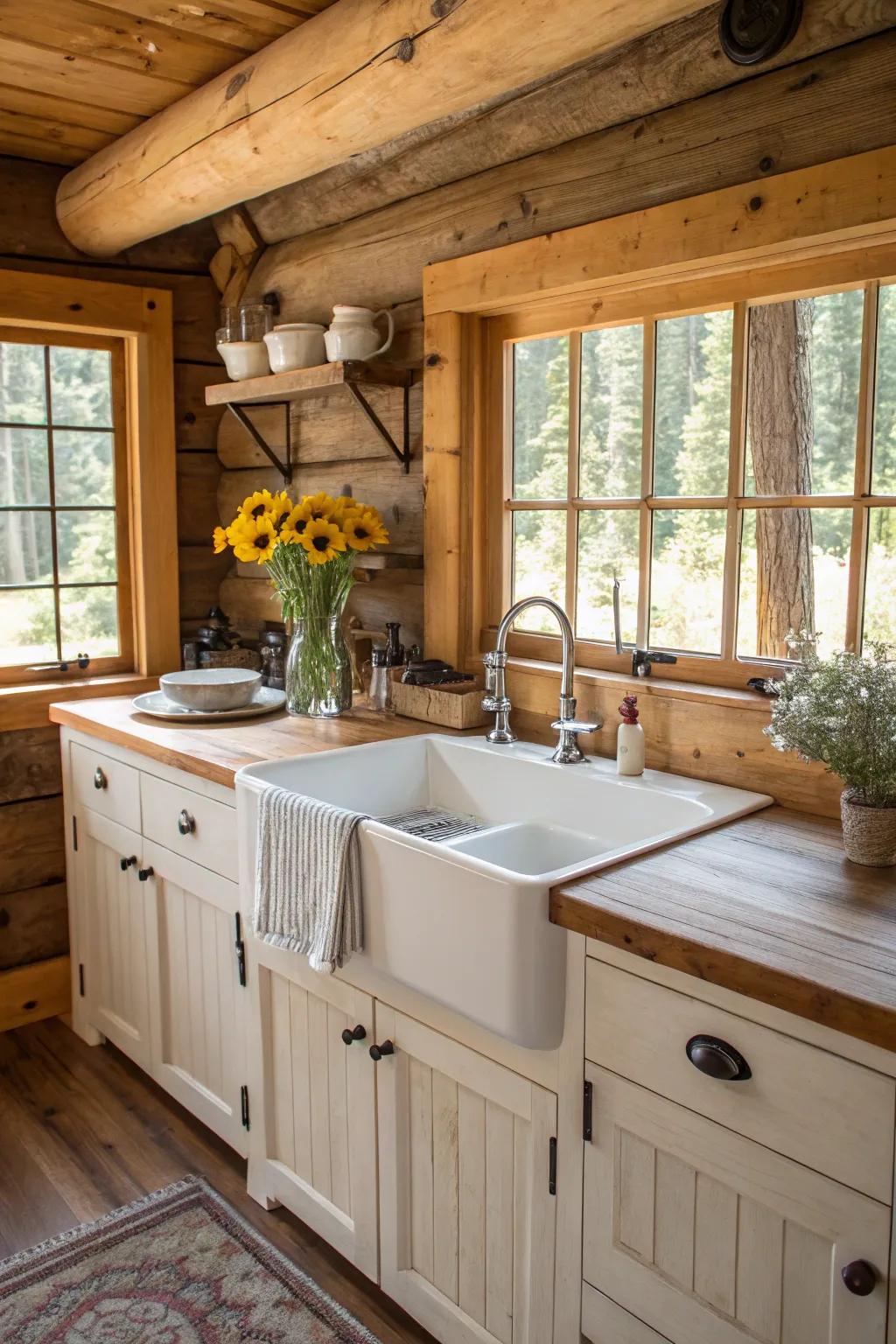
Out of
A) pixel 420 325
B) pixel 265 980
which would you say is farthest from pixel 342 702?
pixel 420 325

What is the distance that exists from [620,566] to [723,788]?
0.54 meters

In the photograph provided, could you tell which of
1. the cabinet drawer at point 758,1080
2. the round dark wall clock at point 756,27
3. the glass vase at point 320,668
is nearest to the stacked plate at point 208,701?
the glass vase at point 320,668

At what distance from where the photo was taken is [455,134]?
2287 millimetres

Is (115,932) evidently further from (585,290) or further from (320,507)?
(585,290)

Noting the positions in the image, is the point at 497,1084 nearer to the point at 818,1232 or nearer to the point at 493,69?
the point at 818,1232

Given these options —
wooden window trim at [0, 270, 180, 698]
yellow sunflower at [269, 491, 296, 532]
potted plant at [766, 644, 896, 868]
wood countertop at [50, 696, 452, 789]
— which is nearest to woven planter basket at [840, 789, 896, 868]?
potted plant at [766, 644, 896, 868]

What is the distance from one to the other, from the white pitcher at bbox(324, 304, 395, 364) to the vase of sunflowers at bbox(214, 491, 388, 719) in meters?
0.36

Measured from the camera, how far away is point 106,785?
2645mm

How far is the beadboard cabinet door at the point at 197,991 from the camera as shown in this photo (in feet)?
7.33

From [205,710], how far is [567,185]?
4.69 feet

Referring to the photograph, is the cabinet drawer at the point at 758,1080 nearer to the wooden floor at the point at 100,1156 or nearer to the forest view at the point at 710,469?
the forest view at the point at 710,469

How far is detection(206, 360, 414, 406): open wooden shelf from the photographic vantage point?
8.08 feet

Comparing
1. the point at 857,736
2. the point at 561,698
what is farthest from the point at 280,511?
the point at 857,736

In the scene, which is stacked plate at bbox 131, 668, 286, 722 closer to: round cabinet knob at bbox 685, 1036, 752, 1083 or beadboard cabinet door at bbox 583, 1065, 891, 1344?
beadboard cabinet door at bbox 583, 1065, 891, 1344
